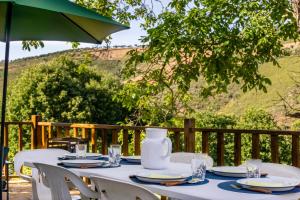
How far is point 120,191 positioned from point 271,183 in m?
0.71

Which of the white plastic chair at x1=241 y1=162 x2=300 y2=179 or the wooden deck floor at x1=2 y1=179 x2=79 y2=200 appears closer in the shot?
the white plastic chair at x1=241 y1=162 x2=300 y2=179

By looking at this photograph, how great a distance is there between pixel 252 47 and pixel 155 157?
3800 millimetres

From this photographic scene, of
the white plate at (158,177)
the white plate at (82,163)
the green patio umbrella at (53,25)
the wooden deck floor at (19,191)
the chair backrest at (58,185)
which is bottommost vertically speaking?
the wooden deck floor at (19,191)

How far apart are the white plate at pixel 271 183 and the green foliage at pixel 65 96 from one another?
58.9 feet

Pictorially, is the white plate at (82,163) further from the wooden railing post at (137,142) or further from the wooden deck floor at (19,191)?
the wooden deck floor at (19,191)

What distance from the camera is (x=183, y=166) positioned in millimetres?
2922

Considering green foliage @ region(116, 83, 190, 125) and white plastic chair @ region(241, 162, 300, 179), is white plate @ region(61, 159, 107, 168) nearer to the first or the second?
white plastic chair @ region(241, 162, 300, 179)

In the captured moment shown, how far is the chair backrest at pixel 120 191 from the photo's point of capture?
1.87 m

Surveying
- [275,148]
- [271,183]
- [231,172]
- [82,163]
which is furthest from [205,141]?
[271,183]

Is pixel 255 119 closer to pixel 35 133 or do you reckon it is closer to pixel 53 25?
pixel 35 133

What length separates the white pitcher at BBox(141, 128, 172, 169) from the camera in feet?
8.87

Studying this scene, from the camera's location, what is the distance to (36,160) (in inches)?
138

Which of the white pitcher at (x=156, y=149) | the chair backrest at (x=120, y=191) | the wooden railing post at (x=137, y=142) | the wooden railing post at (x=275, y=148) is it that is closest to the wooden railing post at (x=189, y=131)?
the wooden railing post at (x=137, y=142)

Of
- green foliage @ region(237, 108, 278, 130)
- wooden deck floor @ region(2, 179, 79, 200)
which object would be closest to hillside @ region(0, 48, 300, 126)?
green foliage @ region(237, 108, 278, 130)
